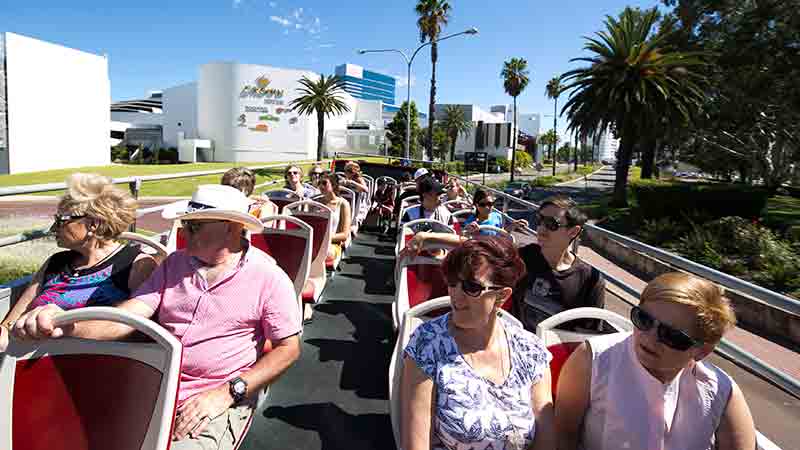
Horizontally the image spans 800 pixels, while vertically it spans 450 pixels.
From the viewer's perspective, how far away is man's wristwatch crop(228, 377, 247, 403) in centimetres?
194

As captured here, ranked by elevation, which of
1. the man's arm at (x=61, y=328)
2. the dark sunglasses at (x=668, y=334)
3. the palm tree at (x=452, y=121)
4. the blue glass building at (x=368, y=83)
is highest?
the blue glass building at (x=368, y=83)

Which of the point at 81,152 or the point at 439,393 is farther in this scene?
the point at 81,152

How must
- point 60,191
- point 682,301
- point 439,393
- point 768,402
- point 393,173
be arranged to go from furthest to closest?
point 393,173 < point 768,402 < point 60,191 < point 439,393 < point 682,301

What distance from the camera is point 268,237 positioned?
3.76 m

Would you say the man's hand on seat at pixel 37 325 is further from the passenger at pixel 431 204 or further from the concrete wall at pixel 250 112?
the concrete wall at pixel 250 112

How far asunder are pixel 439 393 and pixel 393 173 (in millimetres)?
10789

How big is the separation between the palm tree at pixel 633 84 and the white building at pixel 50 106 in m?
37.0

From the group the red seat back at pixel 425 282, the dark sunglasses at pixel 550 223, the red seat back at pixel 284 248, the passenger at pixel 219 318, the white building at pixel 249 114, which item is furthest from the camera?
the white building at pixel 249 114

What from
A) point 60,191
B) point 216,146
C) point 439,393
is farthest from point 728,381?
point 216,146

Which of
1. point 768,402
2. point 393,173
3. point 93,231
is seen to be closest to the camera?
point 93,231

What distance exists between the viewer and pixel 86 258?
7.27ft

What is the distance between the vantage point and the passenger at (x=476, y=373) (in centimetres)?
162

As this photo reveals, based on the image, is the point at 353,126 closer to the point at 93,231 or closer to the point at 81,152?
the point at 81,152

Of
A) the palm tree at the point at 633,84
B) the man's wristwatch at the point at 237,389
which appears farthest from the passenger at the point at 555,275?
the palm tree at the point at 633,84
